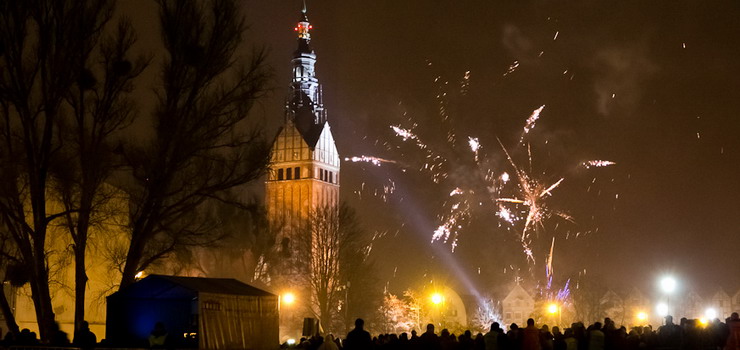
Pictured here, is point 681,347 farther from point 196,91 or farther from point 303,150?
point 303,150

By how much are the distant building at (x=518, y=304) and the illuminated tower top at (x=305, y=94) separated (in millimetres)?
29805

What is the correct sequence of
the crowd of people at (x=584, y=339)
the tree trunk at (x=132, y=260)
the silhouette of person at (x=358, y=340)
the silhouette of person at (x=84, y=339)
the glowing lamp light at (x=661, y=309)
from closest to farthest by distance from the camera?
the silhouette of person at (x=358, y=340), the silhouette of person at (x=84, y=339), the crowd of people at (x=584, y=339), the tree trunk at (x=132, y=260), the glowing lamp light at (x=661, y=309)

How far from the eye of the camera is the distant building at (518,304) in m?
120

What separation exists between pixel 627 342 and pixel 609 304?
9722cm

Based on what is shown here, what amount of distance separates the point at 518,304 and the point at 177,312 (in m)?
95.9

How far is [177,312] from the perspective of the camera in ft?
91.0

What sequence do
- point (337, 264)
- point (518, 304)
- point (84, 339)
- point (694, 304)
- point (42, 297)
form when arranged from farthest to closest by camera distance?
point (694, 304)
point (518, 304)
point (337, 264)
point (42, 297)
point (84, 339)

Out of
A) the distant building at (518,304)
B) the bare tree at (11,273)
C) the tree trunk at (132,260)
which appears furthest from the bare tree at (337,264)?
the distant building at (518,304)

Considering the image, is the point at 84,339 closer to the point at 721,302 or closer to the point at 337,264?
the point at 337,264

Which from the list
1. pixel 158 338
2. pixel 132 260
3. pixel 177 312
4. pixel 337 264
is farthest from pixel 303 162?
pixel 158 338

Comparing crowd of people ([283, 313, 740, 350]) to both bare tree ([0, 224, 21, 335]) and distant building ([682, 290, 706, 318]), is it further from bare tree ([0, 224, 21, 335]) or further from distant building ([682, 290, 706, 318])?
distant building ([682, 290, 706, 318])

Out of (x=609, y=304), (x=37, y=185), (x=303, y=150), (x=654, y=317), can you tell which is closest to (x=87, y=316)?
(x=37, y=185)

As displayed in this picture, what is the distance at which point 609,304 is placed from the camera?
4688 inches

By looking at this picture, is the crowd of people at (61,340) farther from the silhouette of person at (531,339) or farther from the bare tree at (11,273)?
the silhouette of person at (531,339)
